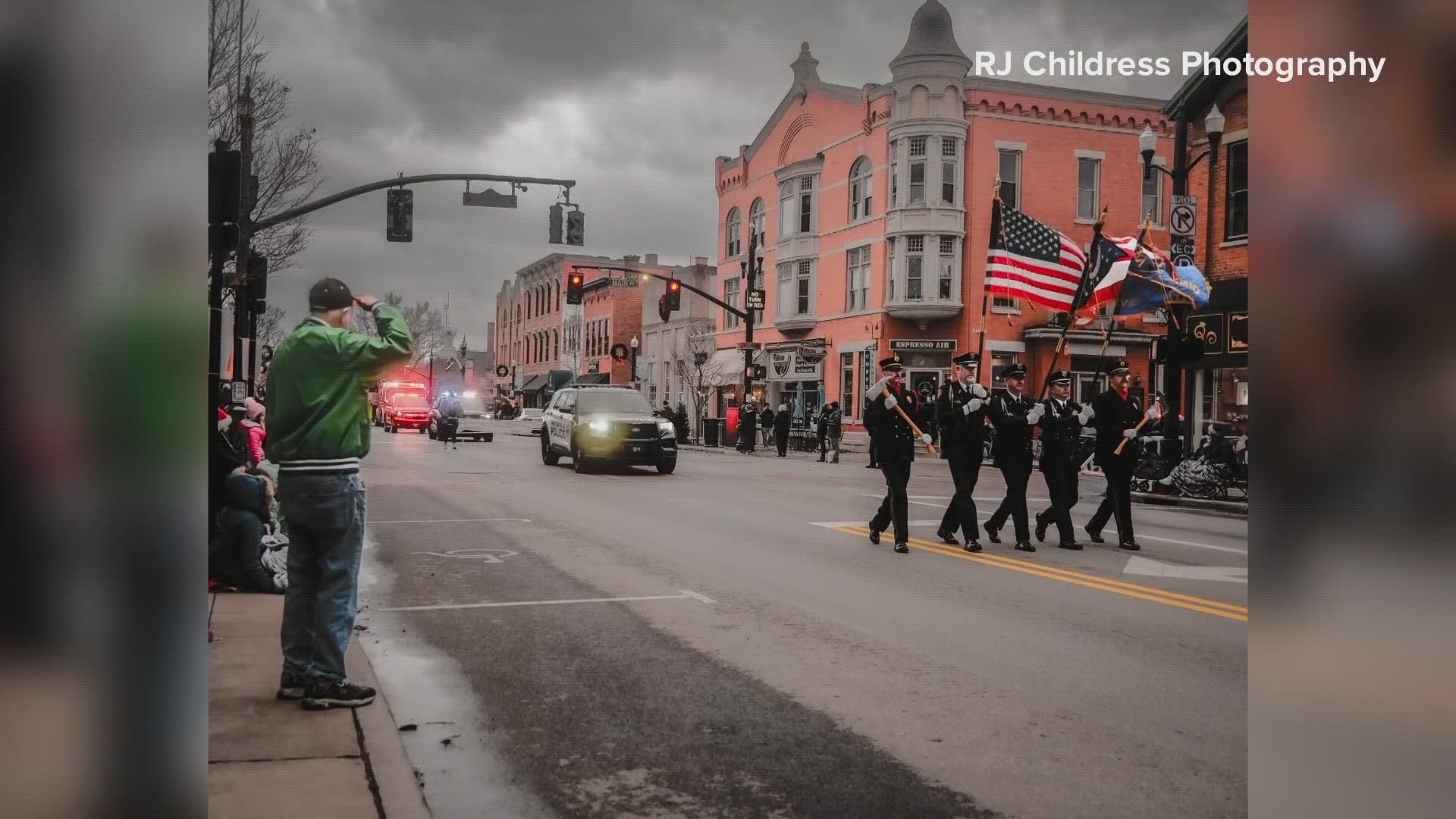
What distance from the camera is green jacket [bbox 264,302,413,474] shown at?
499cm

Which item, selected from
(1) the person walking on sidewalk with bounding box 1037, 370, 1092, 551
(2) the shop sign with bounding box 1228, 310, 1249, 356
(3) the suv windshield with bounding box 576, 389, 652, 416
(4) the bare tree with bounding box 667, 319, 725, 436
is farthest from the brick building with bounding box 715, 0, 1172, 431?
(1) the person walking on sidewalk with bounding box 1037, 370, 1092, 551

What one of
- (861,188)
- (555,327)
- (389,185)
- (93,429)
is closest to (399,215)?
(389,185)

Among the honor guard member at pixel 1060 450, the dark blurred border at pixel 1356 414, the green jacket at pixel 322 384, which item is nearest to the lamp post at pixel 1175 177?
the honor guard member at pixel 1060 450

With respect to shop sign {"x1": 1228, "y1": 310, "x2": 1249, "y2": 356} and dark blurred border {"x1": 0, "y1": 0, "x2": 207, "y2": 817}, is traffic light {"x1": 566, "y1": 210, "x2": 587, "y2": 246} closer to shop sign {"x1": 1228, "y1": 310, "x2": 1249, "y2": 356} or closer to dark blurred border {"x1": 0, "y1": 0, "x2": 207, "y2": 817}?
shop sign {"x1": 1228, "y1": 310, "x2": 1249, "y2": 356}

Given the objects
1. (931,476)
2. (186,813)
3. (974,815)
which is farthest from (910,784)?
(931,476)

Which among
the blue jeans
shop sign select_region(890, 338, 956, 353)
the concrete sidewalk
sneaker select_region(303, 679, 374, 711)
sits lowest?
the concrete sidewalk

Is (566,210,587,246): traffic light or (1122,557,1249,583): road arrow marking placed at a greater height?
(566,210,587,246): traffic light

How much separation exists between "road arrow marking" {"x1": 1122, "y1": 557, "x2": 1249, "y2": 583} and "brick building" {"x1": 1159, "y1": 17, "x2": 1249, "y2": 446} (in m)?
13.3

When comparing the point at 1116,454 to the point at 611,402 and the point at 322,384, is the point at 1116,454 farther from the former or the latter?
the point at 611,402

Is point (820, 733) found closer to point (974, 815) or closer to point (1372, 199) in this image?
point (974, 815)

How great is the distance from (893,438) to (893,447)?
0.09 meters

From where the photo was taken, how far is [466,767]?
4.58 meters

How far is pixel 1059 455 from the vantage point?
1228 centimetres

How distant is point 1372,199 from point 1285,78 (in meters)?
0.30
